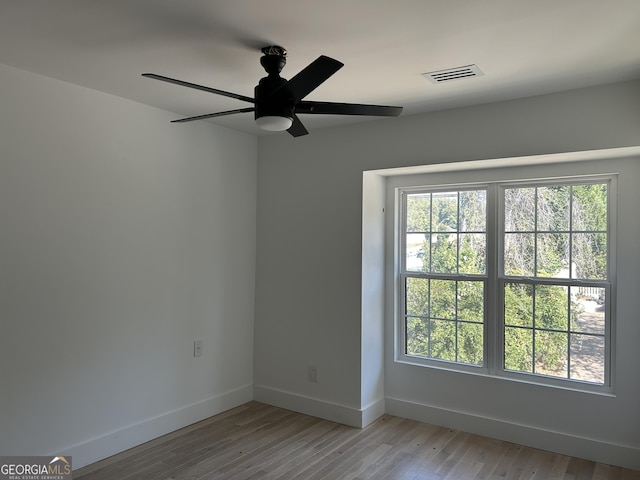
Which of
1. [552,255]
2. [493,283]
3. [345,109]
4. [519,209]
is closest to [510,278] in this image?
[493,283]

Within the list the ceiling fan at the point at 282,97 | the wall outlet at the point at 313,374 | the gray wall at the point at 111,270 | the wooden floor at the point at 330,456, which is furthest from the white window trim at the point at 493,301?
the ceiling fan at the point at 282,97

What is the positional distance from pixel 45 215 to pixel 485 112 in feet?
9.63

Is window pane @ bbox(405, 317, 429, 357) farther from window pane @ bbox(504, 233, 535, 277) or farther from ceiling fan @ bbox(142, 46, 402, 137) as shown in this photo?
ceiling fan @ bbox(142, 46, 402, 137)

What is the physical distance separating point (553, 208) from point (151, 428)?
10.9 feet

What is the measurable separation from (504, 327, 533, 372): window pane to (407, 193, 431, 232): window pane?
1045mm

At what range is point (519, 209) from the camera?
3.61 meters

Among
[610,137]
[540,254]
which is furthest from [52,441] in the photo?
[610,137]

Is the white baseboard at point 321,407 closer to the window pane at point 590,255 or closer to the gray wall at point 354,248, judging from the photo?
the gray wall at point 354,248

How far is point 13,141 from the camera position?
108 inches

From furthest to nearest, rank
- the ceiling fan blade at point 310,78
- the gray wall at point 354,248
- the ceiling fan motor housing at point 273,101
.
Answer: the gray wall at point 354,248 < the ceiling fan motor housing at point 273,101 < the ceiling fan blade at point 310,78

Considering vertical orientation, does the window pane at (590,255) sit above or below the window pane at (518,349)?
above

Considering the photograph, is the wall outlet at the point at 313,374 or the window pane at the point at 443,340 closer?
the window pane at the point at 443,340

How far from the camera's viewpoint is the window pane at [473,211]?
3.75 meters

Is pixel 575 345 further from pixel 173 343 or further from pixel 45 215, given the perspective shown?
pixel 45 215
